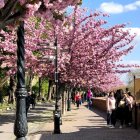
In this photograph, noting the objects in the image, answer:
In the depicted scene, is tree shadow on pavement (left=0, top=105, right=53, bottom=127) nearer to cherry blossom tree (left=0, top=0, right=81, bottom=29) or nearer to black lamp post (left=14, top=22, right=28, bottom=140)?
black lamp post (left=14, top=22, right=28, bottom=140)

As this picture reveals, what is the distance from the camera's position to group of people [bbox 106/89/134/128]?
24438mm

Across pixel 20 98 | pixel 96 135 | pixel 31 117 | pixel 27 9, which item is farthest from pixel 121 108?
pixel 27 9

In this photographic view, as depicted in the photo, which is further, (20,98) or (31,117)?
(31,117)

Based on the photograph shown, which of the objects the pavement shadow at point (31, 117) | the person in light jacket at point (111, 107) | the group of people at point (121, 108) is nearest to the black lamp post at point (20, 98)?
the group of people at point (121, 108)

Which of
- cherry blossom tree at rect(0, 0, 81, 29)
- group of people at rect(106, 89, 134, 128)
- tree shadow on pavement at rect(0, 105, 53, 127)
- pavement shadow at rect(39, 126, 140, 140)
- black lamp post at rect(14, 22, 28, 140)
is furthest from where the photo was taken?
tree shadow on pavement at rect(0, 105, 53, 127)

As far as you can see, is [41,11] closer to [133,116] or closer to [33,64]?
[133,116]

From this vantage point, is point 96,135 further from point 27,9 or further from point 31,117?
point 31,117

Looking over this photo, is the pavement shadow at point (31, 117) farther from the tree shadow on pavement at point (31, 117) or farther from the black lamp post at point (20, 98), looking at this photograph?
the black lamp post at point (20, 98)

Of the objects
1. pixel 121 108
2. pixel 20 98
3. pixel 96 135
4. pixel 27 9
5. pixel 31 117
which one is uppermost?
pixel 27 9

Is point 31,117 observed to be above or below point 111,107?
below

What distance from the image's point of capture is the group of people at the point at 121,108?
24.4m

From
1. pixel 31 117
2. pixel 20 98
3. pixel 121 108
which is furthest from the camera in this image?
pixel 31 117

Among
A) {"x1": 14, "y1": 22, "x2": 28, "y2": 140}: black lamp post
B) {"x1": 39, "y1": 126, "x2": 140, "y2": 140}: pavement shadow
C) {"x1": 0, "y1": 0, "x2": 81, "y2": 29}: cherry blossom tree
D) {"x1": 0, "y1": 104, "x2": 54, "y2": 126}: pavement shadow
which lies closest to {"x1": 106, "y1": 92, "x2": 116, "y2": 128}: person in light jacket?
{"x1": 39, "y1": 126, "x2": 140, "y2": 140}: pavement shadow

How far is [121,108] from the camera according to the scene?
980 inches
